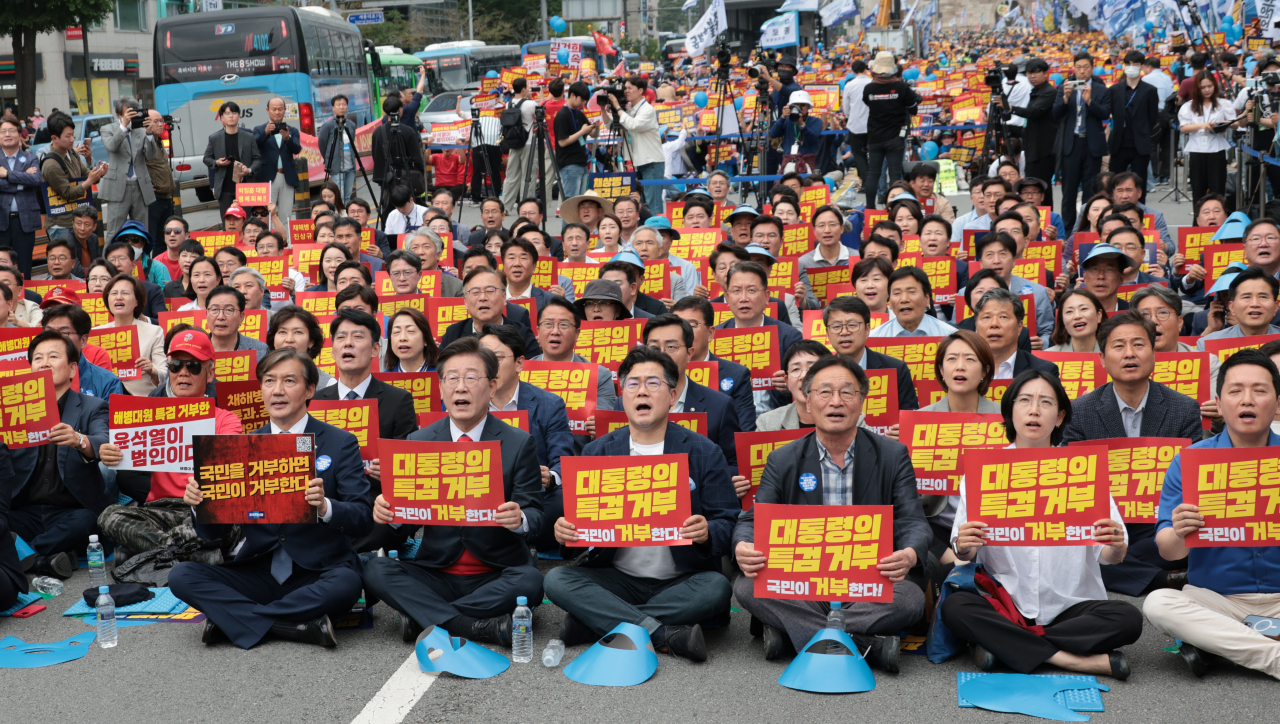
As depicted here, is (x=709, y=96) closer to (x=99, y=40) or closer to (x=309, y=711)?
(x=309, y=711)

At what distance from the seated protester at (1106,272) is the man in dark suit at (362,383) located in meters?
4.36

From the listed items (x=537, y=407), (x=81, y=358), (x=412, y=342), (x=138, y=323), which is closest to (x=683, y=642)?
(x=537, y=407)

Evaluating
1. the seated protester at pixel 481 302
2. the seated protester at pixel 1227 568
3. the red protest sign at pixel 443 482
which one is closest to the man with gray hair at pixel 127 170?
the seated protester at pixel 481 302

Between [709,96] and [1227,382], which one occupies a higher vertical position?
[709,96]

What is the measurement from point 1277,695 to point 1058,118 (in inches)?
441

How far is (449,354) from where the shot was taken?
531 centimetres

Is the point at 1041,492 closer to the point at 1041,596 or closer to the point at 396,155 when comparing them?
the point at 1041,596

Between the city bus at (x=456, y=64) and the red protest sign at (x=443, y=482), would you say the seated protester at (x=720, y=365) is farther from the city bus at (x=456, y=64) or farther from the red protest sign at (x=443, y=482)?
the city bus at (x=456, y=64)

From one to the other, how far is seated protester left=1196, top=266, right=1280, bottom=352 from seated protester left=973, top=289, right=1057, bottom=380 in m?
1.06

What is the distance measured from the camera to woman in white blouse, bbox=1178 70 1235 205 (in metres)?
13.9

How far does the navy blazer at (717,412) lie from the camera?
6.02 metres

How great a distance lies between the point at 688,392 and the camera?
6121 mm

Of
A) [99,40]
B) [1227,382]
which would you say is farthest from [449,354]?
[99,40]

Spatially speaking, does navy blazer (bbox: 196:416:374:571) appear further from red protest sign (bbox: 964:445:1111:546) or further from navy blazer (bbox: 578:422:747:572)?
red protest sign (bbox: 964:445:1111:546)
